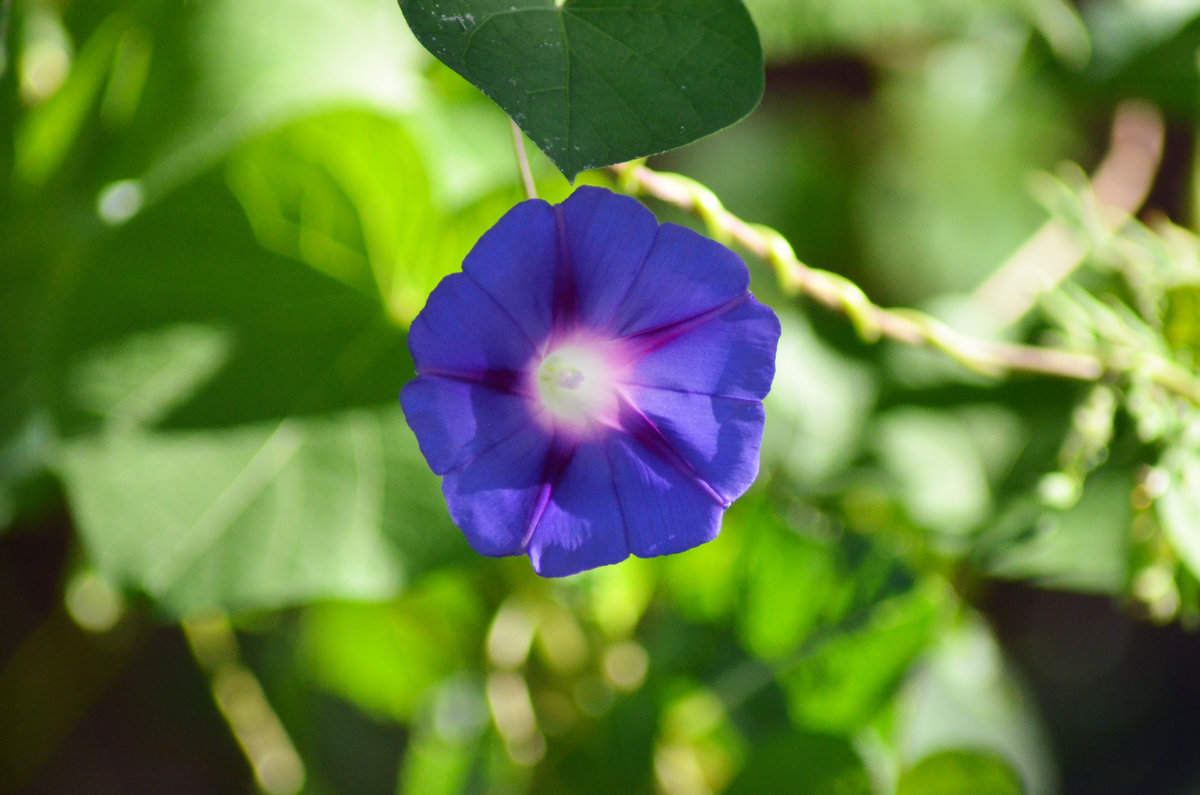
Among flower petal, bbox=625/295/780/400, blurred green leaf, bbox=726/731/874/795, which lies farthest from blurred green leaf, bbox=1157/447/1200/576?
flower petal, bbox=625/295/780/400

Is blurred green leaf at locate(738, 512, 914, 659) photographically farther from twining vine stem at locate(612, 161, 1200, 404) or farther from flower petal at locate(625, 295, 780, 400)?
flower petal at locate(625, 295, 780, 400)

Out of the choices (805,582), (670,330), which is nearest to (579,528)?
(670,330)

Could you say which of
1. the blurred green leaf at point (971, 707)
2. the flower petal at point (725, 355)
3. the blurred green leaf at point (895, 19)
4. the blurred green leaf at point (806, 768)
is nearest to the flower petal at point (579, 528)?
the flower petal at point (725, 355)

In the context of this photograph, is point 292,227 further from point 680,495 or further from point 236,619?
point 236,619

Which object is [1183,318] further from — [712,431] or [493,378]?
[493,378]

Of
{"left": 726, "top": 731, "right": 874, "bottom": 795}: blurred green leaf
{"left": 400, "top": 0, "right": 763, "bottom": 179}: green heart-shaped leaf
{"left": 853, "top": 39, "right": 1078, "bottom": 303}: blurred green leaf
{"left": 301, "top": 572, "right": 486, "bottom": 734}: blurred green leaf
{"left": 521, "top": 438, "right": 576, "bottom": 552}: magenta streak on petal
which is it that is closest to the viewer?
{"left": 400, "top": 0, "right": 763, "bottom": 179}: green heart-shaped leaf

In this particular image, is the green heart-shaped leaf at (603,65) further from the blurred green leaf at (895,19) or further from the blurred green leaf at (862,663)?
the blurred green leaf at (895,19)

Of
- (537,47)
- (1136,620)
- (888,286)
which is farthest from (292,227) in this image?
(1136,620)
